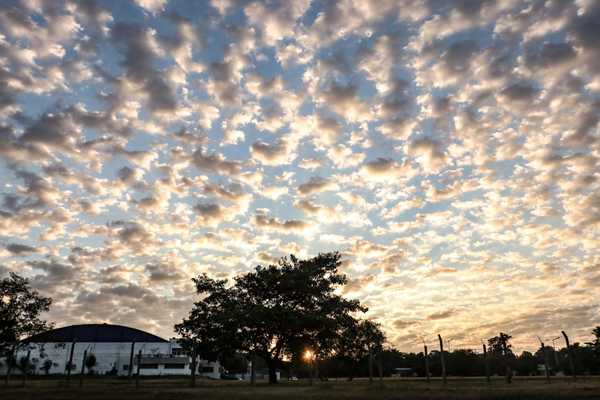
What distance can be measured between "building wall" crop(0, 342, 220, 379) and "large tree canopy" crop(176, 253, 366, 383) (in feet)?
180

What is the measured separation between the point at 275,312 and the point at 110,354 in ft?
243

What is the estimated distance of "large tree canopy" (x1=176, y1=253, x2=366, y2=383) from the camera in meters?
49.3

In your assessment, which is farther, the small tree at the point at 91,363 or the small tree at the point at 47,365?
the small tree at the point at 47,365

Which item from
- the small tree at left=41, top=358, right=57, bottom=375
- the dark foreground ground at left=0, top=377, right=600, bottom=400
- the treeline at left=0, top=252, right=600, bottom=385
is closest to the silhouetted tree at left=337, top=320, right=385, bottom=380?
the treeline at left=0, top=252, right=600, bottom=385

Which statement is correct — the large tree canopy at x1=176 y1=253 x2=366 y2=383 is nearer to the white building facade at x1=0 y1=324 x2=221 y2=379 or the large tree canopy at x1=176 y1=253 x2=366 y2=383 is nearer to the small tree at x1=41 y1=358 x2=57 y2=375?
the white building facade at x1=0 y1=324 x2=221 y2=379

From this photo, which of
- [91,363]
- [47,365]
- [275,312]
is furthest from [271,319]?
[47,365]

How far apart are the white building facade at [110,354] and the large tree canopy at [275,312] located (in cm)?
5499

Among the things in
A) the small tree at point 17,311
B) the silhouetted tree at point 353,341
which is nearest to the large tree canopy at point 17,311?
the small tree at point 17,311

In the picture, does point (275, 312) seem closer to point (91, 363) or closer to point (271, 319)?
point (271, 319)

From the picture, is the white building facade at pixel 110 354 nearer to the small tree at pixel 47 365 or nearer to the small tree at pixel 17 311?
the small tree at pixel 47 365

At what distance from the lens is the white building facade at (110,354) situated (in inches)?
4134

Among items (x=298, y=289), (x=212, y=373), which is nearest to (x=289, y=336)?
(x=298, y=289)

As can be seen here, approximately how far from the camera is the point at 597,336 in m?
78.9

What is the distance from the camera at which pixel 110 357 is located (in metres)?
106
